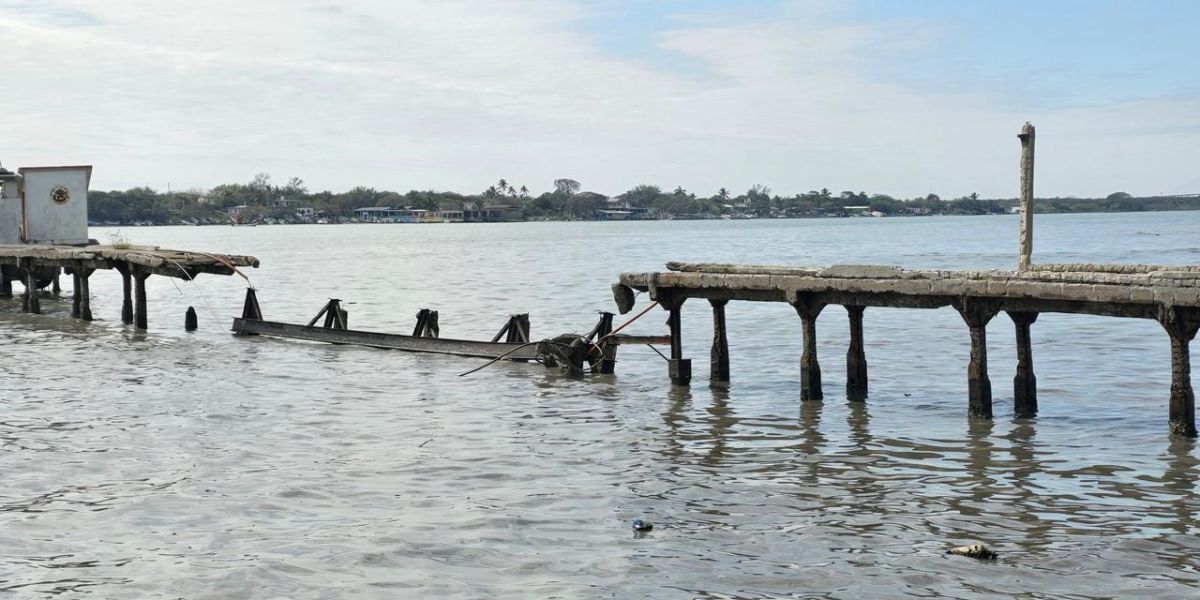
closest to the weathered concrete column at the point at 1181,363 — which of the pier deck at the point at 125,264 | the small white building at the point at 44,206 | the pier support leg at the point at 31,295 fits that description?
the pier deck at the point at 125,264

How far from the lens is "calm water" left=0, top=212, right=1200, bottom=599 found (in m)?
8.95

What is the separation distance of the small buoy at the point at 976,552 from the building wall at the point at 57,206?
1236 inches

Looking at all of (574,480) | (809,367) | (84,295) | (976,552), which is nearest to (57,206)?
(84,295)

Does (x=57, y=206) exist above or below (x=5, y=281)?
above

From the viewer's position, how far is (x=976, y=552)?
9266 millimetres

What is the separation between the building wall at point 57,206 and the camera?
34.7 m

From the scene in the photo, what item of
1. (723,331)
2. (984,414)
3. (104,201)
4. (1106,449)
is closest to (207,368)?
(723,331)

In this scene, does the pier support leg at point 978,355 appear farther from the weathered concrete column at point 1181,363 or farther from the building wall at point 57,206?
the building wall at point 57,206

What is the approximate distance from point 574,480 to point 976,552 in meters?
4.22

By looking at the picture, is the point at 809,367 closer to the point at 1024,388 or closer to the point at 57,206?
the point at 1024,388

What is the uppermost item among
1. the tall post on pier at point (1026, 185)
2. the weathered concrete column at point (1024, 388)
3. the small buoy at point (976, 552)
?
the tall post on pier at point (1026, 185)

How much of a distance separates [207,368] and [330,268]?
49541mm

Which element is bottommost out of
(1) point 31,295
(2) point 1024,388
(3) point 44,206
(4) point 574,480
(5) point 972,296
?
(4) point 574,480

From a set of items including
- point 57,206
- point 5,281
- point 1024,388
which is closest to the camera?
point 1024,388
